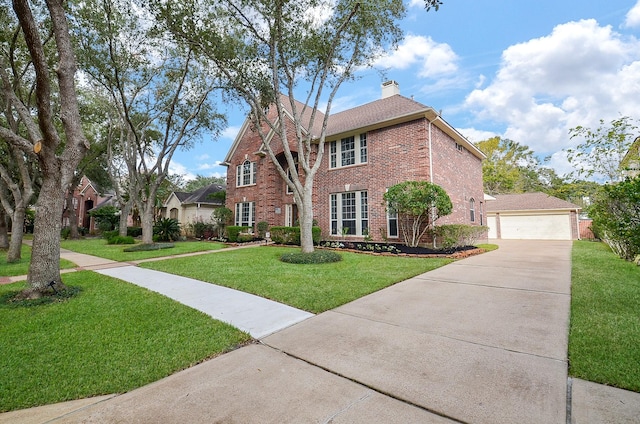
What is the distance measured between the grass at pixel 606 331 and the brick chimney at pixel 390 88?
43.9ft

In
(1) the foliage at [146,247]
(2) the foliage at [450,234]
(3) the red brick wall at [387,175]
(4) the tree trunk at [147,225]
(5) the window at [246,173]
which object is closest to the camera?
(2) the foliage at [450,234]

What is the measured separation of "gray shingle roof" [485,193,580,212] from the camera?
69.7 feet

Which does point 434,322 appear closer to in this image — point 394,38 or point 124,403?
point 124,403

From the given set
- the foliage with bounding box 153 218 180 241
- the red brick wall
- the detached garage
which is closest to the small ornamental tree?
the red brick wall

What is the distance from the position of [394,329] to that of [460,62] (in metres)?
12.7

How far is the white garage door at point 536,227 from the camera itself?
20781mm

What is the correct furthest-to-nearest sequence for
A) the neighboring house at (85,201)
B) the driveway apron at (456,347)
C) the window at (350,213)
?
the neighboring house at (85,201)
the window at (350,213)
the driveway apron at (456,347)

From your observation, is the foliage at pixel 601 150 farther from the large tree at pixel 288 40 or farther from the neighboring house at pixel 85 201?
the neighboring house at pixel 85 201

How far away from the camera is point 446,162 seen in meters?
13.9

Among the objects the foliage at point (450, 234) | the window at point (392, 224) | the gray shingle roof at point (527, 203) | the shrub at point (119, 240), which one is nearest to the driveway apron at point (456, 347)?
the foliage at point (450, 234)

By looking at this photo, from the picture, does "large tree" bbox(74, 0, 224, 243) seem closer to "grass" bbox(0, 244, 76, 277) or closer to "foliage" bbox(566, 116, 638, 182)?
"grass" bbox(0, 244, 76, 277)

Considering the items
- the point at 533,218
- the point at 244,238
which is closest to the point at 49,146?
the point at 244,238

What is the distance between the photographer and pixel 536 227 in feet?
71.2

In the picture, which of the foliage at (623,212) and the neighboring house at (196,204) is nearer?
the foliage at (623,212)
